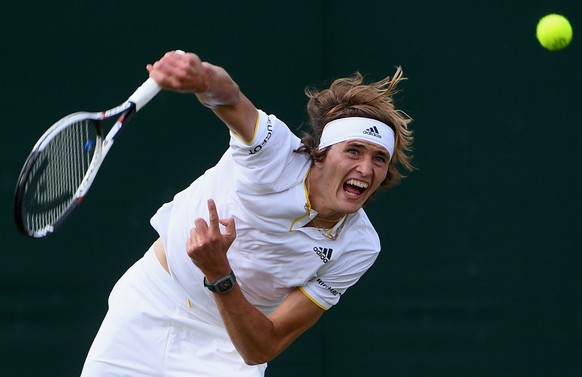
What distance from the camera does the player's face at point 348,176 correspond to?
3.30 meters

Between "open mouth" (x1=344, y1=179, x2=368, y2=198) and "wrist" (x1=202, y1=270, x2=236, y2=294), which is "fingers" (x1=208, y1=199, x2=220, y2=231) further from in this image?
"open mouth" (x1=344, y1=179, x2=368, y2=198)

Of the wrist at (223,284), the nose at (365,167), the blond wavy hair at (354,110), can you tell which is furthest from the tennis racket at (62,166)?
the nose at (365,167)

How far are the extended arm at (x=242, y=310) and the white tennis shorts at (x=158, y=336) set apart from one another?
0.54 feet

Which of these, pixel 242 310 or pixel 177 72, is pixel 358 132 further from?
pixel 177 72

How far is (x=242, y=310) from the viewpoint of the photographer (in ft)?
10.6

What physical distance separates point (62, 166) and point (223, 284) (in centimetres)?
56

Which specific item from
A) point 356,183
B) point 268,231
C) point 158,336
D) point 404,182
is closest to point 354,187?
point 356,183

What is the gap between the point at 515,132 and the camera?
177 inches

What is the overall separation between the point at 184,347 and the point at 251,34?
190 centimetres

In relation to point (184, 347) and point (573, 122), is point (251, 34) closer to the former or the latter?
point (573, 122)

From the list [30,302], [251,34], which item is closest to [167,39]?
[251,34]

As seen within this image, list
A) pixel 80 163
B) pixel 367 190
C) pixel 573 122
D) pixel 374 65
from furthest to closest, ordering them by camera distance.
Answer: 1. pixel 374 65
2. pixel 573 122
3. pixel 367 190
4. pixel 80 163

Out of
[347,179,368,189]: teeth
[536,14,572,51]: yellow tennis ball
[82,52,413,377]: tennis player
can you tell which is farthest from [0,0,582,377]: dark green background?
[347,179,368,189]: teeth

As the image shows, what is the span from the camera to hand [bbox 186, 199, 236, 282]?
2996 mm
